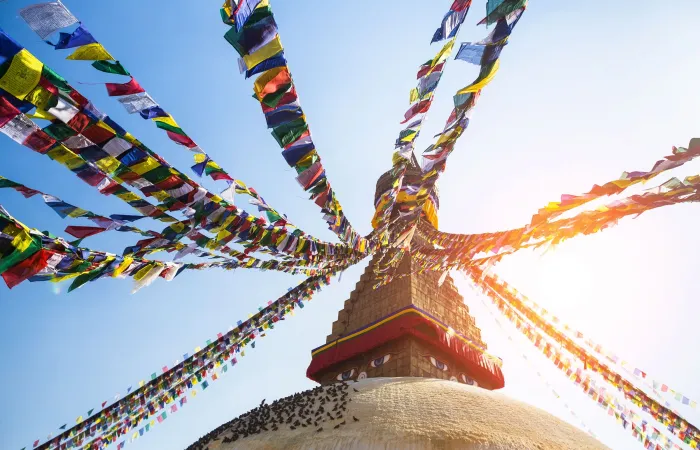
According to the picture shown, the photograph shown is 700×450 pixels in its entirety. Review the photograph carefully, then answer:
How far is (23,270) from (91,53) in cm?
244

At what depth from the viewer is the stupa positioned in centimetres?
402

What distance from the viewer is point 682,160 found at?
11.4ft

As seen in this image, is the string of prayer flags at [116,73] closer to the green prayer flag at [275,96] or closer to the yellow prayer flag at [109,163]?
the yellow prayer flag at [109,163]

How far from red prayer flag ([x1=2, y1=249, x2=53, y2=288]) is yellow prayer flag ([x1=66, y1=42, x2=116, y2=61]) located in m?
2.22

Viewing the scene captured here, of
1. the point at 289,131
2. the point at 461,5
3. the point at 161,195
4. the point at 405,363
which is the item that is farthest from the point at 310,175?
the point at 405,363

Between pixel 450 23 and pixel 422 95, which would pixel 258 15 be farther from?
pixel 422 95

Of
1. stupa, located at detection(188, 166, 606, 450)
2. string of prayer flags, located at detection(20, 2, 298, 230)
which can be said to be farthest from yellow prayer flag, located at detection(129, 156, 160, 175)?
stupa, located at detection(188, 166, 606, 450)

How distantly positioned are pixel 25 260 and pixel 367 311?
21.3 ft

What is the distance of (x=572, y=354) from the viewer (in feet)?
28.3

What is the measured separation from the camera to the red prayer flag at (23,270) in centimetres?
362

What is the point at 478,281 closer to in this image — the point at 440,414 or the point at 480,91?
the point at 440,414

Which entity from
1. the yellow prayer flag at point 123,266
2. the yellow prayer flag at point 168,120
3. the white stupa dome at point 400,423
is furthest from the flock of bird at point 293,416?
the yellow prayer flag at point 168,120

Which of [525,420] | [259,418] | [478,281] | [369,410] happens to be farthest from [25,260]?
[478,281]

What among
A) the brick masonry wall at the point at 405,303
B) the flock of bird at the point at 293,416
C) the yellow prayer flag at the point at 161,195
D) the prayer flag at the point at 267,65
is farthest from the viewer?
the brick masonry wall at the point at 405,303
